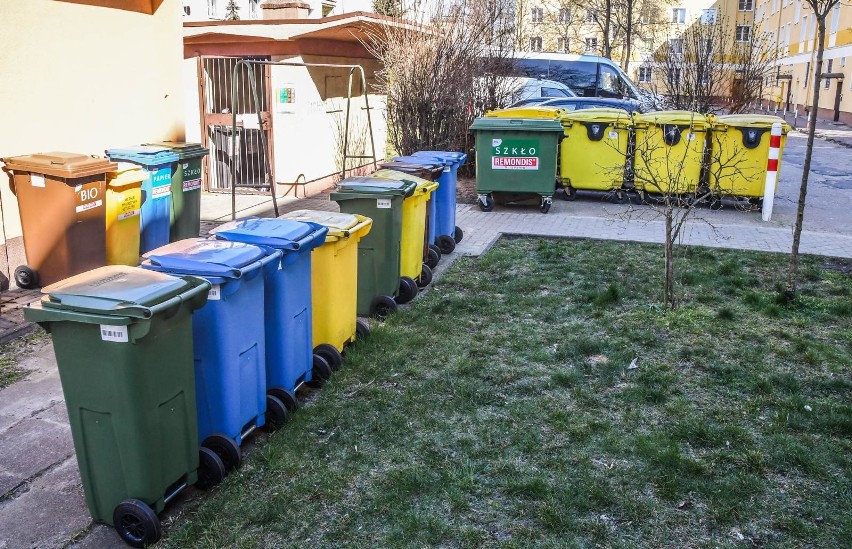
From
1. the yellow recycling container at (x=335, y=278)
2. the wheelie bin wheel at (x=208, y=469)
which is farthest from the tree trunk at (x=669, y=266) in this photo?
the wheelie bin wheel at (x=208, y=469)

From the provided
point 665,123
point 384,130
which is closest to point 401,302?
point 665,123

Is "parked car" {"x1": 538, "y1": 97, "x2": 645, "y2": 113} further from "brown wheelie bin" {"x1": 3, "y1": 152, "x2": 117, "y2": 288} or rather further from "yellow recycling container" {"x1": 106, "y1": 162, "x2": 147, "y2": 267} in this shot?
"brown wheelie bin" {"x1": 3, "y1": 152, "x2": 117, "y2": 288}

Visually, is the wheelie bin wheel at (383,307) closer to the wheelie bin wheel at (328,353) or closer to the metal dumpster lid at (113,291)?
the wheelie bin wheel at (328,353)

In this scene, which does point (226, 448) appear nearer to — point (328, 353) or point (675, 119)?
point (328, 353)

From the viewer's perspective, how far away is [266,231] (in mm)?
4395

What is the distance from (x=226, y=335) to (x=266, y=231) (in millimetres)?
900

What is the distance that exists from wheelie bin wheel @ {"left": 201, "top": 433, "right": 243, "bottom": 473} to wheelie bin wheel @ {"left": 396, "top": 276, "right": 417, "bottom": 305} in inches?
117

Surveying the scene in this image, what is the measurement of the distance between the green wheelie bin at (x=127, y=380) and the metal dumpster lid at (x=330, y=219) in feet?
5.43

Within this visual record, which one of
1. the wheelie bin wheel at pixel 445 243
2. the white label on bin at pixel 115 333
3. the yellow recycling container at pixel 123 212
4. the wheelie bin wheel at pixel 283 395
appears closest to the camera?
the white label on bin at pixel 115 333

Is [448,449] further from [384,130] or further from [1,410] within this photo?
[384,130]

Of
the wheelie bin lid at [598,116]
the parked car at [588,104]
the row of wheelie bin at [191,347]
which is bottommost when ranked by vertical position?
the row of wheelie bin at [191,347]

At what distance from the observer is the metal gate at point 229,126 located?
38.4 ft

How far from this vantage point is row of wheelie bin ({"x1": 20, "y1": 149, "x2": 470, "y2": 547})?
310cm

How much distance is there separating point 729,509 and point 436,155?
18.4ft
